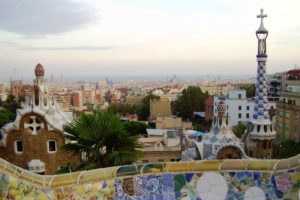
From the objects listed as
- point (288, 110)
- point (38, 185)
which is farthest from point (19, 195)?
point (288, 110)

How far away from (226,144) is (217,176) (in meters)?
7.95

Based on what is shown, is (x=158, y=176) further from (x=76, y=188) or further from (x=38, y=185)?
(x=38, y=185)

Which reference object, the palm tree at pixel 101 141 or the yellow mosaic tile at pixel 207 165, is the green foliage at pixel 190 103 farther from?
the yellow mosaic tile at pixel 207 165

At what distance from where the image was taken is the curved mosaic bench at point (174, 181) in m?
4.46

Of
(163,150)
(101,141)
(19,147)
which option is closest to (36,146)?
(19,147)

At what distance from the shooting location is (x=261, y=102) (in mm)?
14961

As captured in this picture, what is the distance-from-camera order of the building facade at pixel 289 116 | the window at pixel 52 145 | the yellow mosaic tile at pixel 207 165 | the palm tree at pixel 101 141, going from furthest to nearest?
1. the building facade at pixel 289 116
2. the window at pixel 52 145
3. the palm tree at pixel 101 141
4. the yellow mosaic tile at pixel 207 165

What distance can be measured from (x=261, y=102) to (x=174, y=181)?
36.7 ft

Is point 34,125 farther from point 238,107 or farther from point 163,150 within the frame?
point 238,107

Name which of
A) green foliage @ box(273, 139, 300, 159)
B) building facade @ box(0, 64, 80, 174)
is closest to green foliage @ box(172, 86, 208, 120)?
green foliage @ box(273, 139, 300, 159)

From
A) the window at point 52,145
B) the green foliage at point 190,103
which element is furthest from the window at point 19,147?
the green foliage at point 190,103

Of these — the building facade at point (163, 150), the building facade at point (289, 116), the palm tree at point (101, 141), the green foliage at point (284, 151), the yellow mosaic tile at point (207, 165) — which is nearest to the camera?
the yellow mosaic tile at point (207, 165)

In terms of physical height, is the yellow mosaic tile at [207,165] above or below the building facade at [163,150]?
above

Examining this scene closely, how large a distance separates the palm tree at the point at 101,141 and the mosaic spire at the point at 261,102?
327 inches
